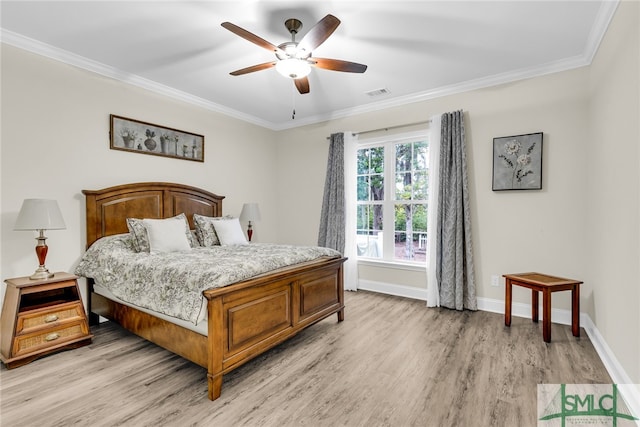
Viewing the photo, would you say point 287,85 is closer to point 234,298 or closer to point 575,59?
point 234,298

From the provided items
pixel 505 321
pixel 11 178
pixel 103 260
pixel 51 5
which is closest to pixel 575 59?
pixel 505 321

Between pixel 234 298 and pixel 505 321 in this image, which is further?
pixel 505 321

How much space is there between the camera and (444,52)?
2975 mm

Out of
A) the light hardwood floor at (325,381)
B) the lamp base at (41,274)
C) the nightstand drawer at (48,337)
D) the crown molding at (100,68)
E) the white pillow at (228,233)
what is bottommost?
the light hardwood floor at (325,381)

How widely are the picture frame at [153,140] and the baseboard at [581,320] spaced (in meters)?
3.06

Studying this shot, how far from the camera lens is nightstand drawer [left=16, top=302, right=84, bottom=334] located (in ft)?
7.80

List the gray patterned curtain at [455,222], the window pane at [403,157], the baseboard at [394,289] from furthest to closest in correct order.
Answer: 1. the window pane at [403,157]
2. the baseboard at [394,289]
3. the gray patterned curtain at [455,222]

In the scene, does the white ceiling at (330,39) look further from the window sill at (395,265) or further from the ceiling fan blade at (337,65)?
the window sill at (395,265)

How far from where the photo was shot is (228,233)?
12.4 ft

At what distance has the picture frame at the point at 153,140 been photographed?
343cm

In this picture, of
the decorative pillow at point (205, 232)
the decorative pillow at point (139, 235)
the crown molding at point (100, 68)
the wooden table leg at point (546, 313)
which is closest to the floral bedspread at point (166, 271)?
the decorative pillow at point (139, 235)

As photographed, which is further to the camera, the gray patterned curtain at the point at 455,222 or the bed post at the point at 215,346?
the gray patterned curtain at the point at 455,222

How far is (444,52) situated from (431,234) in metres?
2.04

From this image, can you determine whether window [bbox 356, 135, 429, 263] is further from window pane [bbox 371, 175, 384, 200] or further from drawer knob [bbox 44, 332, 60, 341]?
drawer knob [bbox 44, 332, 60, 341]
